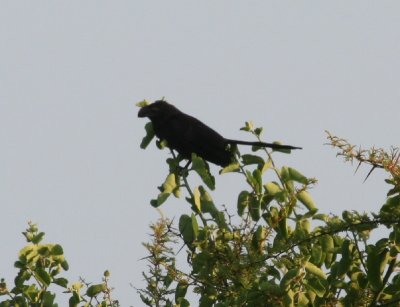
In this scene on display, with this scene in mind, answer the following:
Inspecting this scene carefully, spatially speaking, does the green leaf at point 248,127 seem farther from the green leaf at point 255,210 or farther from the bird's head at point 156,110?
the bird's head at point 156,110

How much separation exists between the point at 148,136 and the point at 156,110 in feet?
3.34

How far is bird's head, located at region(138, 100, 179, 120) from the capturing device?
754cm

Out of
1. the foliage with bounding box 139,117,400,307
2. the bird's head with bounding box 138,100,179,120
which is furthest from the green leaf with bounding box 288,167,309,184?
the bird's head with bounding box 138,100,179,120

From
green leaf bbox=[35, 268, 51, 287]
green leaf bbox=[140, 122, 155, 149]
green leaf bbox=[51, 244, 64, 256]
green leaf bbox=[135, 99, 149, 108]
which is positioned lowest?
green leaf bbox=[35, 268, 51, 287]

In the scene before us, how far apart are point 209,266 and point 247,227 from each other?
0.26 meters

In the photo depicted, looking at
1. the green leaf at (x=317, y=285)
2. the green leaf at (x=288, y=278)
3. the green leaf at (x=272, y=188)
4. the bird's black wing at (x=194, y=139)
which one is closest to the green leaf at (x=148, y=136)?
the bird's black wing at (x=194, y=139)

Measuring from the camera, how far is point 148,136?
22.1 ft

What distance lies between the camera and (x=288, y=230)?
4.62 meters

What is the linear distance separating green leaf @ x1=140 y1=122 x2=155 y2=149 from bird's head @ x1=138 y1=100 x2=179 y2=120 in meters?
0.36

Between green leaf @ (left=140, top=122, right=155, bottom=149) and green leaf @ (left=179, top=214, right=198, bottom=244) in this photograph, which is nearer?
green leaf @ (left=179, top=214, right=198, bottom=244)

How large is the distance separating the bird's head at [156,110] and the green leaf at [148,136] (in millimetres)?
360

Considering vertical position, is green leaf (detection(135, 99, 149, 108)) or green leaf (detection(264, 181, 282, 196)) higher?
green leaf (detection(135, 99, 149, 108))

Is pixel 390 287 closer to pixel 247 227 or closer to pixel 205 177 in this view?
pixel 247 227

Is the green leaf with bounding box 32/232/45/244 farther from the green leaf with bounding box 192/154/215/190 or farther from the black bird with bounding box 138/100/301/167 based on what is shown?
the black bird with bounding box 138/100/301/167
